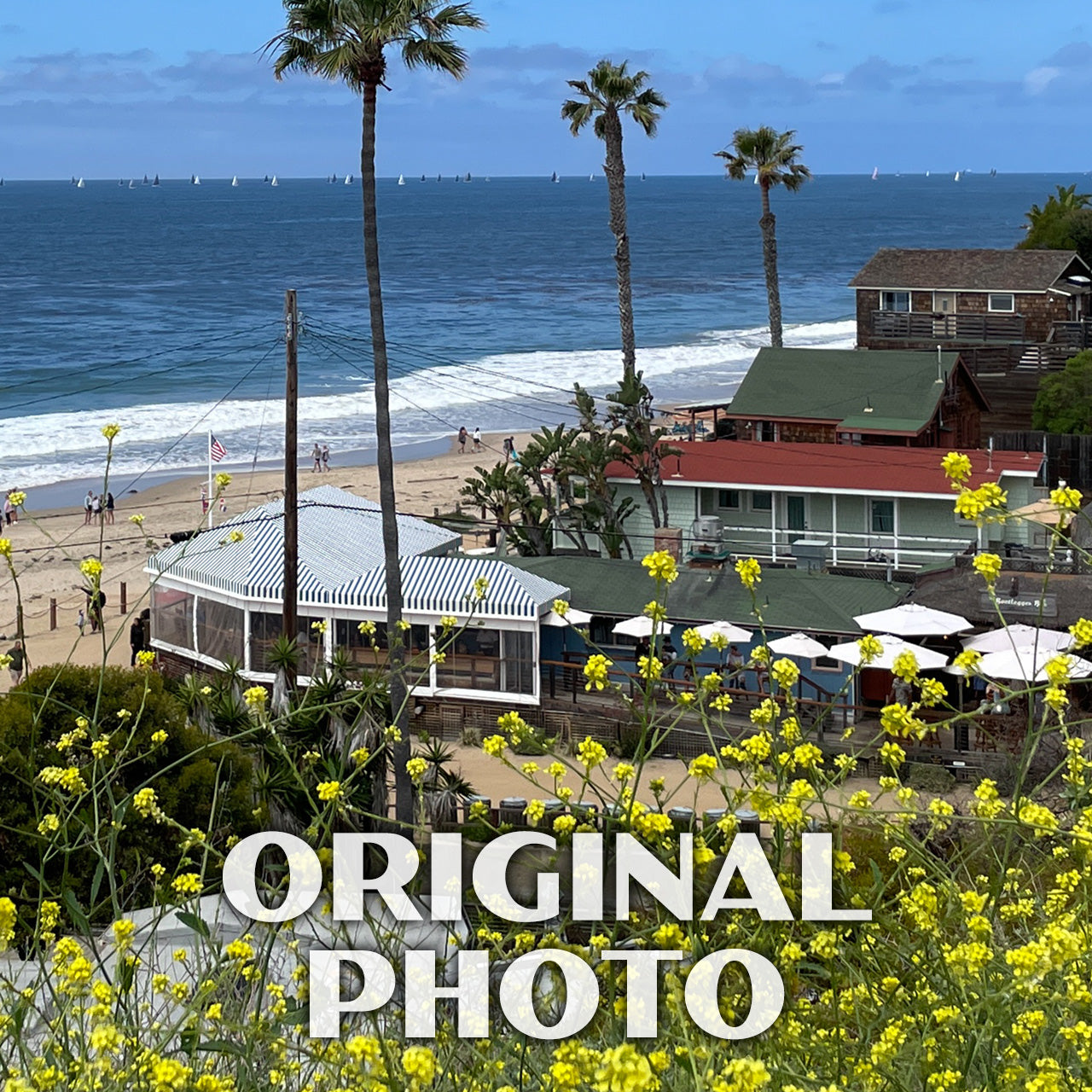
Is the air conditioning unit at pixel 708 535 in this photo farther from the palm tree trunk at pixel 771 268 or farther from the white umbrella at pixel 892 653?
the palm tree trunk at pixel 771 268

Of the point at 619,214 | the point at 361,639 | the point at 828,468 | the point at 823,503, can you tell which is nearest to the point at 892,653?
the point at 361,639

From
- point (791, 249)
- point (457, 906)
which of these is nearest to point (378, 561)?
point (457, 906)

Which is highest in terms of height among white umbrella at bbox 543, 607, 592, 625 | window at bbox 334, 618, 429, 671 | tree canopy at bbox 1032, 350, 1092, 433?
tree canopy at bbox 1032, 350, 1092, 433

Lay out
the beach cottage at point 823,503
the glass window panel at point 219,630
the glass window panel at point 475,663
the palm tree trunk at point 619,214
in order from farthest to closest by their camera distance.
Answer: the palm tree trunk at point 619,214
the beach cottage at point 823,503
the glass window panel at point 219,630
the glass window panel at point 475,663

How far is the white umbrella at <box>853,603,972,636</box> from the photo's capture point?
71.2 feet

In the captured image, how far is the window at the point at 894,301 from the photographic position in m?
47.3

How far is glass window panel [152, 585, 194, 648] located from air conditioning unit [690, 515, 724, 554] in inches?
372

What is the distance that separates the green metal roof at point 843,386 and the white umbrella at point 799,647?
1230cm

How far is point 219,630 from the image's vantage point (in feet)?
84.1

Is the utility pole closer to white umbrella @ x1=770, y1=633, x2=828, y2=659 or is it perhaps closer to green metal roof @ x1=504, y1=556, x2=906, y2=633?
green metal roof @ x1=504, y1=556, x2=906, y2=633

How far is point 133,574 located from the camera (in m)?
37.4

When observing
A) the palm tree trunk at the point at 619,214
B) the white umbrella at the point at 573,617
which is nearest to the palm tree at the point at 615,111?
the palm tree trunk at the point at 619,214

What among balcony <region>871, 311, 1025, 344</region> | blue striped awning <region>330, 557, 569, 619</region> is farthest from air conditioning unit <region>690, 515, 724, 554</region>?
balcony <region>871, 311, 1025, 344</region>

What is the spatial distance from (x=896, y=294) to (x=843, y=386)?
41.9 ft
